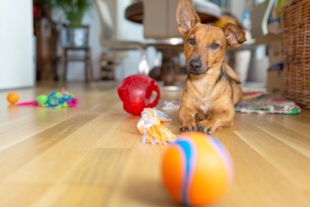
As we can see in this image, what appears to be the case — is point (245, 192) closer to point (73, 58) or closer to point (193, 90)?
point (193, 90)

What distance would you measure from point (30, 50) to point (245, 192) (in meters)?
4.44

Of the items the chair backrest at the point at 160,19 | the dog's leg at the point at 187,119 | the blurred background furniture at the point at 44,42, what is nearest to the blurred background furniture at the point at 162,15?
the chair backrest at the point at 160,19

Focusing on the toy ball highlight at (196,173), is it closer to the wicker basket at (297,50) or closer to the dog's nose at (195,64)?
the dog's nose at (195,64)

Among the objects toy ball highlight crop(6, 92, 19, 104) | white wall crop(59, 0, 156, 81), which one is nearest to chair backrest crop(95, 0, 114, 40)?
white wall crop(59, 0, 156, 81)

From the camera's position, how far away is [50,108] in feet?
7.34

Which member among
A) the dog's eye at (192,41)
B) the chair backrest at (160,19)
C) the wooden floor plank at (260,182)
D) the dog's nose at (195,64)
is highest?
the chair backrest at (160,19)

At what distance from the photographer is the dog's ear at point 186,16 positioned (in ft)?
5.76

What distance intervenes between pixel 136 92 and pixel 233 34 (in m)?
0.63

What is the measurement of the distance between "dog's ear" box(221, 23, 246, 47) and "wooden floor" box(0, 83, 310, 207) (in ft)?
1.52

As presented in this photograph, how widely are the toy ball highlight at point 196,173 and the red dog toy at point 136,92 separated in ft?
3.83

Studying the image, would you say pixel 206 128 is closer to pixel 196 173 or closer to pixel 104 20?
pixel 196 173

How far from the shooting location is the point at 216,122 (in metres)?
1.49

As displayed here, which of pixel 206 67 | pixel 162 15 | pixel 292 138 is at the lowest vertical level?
pixel 292 138

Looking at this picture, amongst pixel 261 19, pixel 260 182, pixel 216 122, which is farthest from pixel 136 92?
pixel 261 19
